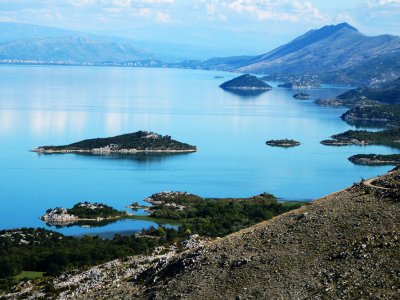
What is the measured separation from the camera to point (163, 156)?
216 ft

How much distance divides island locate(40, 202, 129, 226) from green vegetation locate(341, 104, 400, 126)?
61.3 m

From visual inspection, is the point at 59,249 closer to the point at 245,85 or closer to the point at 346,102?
the point at 346,102

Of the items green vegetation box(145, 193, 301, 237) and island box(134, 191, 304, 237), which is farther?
island box(134, 191, 304, 237)

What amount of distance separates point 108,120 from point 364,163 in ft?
121

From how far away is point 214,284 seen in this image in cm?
1516

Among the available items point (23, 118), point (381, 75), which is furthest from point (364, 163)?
point (381, 75)

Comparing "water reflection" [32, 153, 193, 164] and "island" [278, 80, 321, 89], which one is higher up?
"island" [278, 80, 321, 89]

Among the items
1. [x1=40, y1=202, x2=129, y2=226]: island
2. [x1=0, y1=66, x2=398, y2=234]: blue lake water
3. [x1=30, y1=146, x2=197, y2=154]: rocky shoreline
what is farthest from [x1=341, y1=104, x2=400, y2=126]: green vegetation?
[x1=40, y1=202, x2=129, y2=226]: island

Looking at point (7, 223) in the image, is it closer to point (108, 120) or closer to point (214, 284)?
point (214, 284)

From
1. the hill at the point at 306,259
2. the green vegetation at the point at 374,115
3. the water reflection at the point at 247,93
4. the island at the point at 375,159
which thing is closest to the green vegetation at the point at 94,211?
the hill at the point at 306,259

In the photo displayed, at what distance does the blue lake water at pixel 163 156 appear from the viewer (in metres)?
48.3

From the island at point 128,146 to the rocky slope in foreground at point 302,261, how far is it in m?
49.2

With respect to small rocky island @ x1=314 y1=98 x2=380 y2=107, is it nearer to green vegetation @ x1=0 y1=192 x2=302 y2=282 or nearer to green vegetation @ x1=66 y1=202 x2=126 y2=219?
green vegetation @ x1=0 y1=192 x2=302 y2=282

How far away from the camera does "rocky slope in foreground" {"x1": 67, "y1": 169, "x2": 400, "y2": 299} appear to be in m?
14.2
